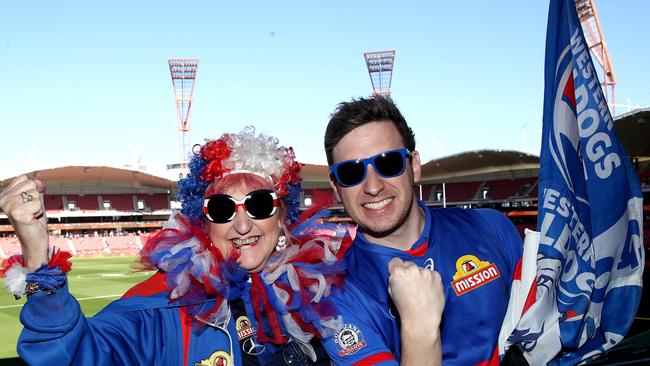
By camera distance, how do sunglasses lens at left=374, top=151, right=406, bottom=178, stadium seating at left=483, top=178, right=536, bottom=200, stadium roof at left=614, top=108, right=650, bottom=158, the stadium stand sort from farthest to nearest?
the stadium stand
stadium seating at left=483, top=178, right=536, bottom=200
stadium roof at left=614, top=108, right=650, bottom=158
sunglasses lens at left=374, top=151, right=406, bottom=178

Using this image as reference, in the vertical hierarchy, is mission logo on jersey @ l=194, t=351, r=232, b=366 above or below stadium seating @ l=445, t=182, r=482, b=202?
above

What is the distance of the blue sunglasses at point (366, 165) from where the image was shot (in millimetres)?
2723

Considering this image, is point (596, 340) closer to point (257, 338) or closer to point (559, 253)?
point (559, 253)

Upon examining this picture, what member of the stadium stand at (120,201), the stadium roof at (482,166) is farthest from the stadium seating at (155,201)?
the stadium roof at (482,166)

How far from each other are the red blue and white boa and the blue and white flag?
863 millimetres

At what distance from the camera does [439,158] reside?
49.1 m

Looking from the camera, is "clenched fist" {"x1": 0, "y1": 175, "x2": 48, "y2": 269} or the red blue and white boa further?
the red blue and white boa

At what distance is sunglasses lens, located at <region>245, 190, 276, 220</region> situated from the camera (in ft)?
9.13

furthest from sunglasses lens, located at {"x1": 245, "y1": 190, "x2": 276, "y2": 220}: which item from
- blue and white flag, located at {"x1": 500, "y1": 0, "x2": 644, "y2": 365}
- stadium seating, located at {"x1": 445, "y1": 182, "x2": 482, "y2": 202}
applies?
stadium seating, located at {"x1": 445, "y1": 182, "x2": 482, "y2": 202}

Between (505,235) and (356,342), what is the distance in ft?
3.44

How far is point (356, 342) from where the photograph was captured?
2439 millimetres

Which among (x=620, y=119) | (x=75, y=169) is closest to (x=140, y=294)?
(x=620, y=119)

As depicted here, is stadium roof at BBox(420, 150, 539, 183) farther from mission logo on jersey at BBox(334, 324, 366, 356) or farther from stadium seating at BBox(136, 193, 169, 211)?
mission logo on jersey at BBox(334, 324, 366, 356)

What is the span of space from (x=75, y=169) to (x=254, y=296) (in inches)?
2248
